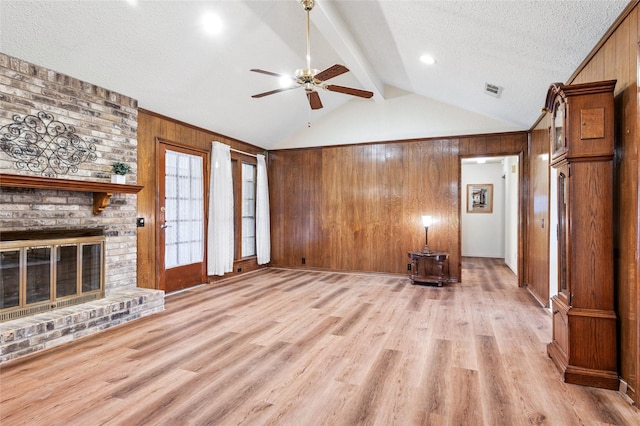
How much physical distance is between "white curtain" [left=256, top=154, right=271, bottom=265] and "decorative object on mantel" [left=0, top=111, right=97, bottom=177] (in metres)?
3.33

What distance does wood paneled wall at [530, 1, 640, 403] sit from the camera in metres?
2.04

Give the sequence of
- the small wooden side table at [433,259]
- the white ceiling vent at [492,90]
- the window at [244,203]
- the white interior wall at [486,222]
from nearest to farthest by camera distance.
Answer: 1. the white ceiling vent at [492,90]
2. the small wooden side table at [433,259]
3. the window at [244,203]
4. the white interior wall at [486,222]

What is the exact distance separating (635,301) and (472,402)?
120 centimetres

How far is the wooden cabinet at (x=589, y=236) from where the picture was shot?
7.42 feet

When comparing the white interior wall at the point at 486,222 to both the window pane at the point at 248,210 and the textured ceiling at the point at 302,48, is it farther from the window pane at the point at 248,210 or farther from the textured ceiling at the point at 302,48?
the window pane at the point at 248,210

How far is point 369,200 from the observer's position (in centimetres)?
626

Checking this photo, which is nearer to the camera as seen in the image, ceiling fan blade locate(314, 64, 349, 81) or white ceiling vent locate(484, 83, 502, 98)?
ceiling fan blade locate(314, 64, 349, 81)

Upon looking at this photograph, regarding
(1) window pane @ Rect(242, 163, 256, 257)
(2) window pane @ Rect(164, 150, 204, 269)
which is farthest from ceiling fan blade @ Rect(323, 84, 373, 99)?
(1) window pane @ Rect(242, 163, 256, 257)

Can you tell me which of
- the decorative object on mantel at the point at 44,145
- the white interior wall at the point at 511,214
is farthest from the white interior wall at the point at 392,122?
the decorative object on mantel at the point at 44,145

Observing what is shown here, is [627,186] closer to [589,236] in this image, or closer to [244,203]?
[589,236]

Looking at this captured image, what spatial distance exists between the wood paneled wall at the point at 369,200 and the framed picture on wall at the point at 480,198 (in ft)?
11.3

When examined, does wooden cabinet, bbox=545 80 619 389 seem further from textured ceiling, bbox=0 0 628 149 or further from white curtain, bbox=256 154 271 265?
white curtain, bbox=256 154 271 265

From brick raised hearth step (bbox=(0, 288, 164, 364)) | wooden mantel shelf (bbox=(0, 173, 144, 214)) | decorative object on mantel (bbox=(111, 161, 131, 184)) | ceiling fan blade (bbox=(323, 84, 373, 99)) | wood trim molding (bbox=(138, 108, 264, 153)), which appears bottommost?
brick raised hearth step (bbox=(0, 288, 164, 364))

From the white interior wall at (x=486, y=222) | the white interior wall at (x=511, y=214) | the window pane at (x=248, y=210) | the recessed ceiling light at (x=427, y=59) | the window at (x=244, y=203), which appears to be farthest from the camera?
the white interior wall at (x=486, y=222)
